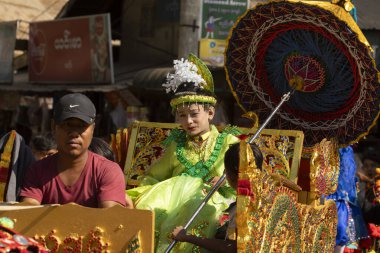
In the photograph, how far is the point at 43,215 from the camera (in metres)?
4.21

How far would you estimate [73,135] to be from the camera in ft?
14.4

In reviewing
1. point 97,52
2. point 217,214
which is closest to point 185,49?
point 97,52

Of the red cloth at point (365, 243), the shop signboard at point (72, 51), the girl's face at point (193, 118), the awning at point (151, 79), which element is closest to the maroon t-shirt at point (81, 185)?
the girl's face at point (193, 118)

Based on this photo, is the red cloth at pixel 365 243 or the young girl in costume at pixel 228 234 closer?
the young girl in costume at pixel 228 234

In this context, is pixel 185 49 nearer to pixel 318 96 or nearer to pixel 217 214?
pixel 318 96

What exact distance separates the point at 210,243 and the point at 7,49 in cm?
1356

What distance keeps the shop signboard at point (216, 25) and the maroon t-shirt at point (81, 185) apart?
29.4 feet

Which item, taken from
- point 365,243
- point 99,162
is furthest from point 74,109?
point 365,243

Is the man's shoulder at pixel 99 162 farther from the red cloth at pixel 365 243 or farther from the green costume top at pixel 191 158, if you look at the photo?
the red cloth at pixel 365 243

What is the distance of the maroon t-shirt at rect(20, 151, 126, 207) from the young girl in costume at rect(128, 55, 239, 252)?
1068mm

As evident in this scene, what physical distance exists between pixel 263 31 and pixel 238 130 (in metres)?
0.83

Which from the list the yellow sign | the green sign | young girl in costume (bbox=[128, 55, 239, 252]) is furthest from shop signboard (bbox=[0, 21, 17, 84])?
young girl in costume (bbox=[128, 55, 239, 252])

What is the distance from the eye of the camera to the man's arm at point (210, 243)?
15.0 ft

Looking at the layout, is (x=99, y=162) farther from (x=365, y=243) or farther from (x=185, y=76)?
(x=365, y=243)
